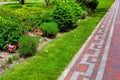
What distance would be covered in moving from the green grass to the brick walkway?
310 mm

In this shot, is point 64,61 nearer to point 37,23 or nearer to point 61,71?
point 61,71

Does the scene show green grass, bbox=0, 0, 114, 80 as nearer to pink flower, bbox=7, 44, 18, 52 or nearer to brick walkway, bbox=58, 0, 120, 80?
→ brick walkway, bbox=58, 0, 120, 80

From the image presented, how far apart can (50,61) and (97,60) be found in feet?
6.23

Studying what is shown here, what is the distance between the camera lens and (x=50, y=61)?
1037 cm

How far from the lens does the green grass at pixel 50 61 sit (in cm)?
892

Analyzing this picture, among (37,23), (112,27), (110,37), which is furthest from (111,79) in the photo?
(112,27)

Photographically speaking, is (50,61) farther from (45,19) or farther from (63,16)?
(63,16)

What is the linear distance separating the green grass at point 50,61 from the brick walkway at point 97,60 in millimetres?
310

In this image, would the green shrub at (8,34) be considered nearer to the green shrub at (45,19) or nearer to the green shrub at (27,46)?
the green shrub at (27,46)

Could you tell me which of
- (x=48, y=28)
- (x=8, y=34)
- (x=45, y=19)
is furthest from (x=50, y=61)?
(x=45, y=19)

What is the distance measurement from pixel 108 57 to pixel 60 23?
5.43m

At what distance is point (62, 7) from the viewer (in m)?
16.0

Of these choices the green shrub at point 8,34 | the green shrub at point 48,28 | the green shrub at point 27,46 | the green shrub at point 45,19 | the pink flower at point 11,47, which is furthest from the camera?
the green shrub at point 45,19

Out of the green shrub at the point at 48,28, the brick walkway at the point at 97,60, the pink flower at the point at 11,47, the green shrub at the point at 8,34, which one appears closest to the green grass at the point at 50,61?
the brick walkway at the point at 97,60
